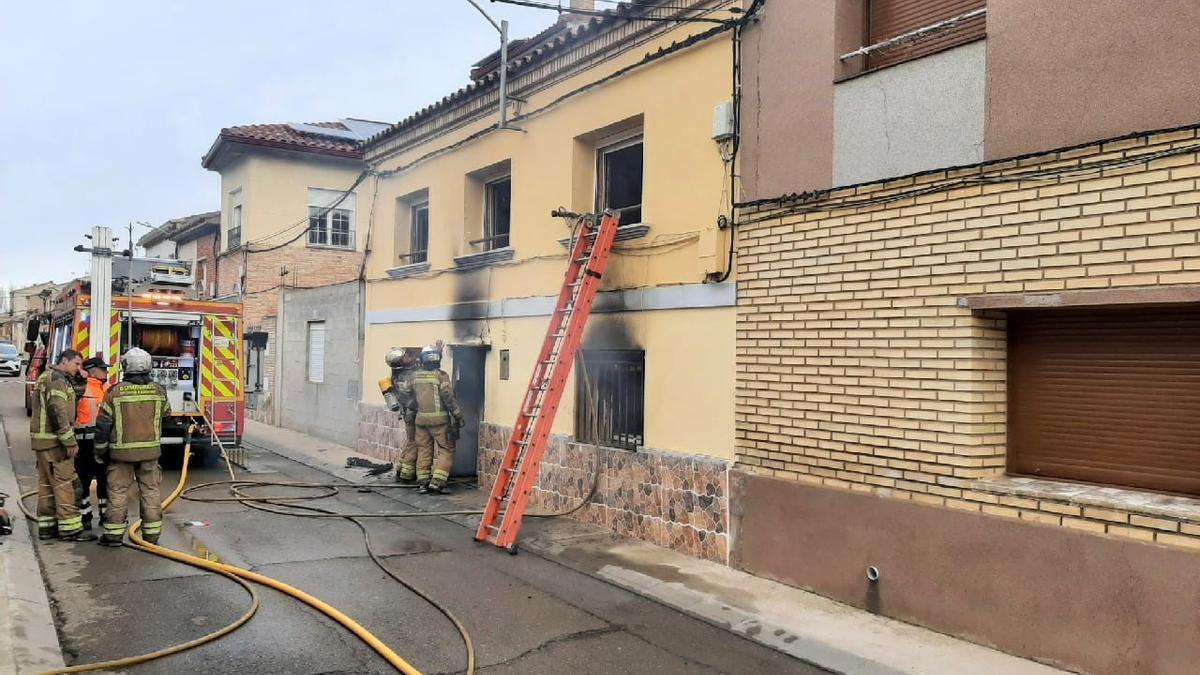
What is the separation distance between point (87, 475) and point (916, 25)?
27.5 ft

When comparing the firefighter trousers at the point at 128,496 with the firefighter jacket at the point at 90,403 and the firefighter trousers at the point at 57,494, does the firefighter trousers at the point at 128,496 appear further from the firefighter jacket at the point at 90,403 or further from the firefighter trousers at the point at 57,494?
the firefighter jacket at the point at 90,403

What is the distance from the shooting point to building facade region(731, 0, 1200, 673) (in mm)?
4723

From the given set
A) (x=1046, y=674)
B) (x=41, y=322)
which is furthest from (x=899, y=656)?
(x=41, y=322)

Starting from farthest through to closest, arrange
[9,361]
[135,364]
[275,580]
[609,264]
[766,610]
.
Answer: [9,361], [609,264], [135,364], [275,580], [766,610]

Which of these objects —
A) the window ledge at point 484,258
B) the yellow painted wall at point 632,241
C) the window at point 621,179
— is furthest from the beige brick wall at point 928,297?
the window ledge at point 484,258

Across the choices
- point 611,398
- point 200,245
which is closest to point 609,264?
point 611,398

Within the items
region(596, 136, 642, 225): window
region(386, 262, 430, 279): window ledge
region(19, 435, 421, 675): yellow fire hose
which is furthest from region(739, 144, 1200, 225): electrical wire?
region(386, 262, 430, 279): window ledge

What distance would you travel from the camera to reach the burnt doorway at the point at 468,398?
11203 millimetres

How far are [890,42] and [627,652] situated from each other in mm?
4662

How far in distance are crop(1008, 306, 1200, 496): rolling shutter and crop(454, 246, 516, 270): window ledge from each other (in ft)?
20.0

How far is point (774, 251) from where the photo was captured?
22.9 ft

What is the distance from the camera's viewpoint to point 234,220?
24219 millimetres

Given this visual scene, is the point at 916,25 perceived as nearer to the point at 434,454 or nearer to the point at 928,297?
the point at 928,297

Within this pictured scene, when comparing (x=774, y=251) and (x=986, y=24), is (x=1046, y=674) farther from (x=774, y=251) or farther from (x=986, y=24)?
(x=986, y=24)
